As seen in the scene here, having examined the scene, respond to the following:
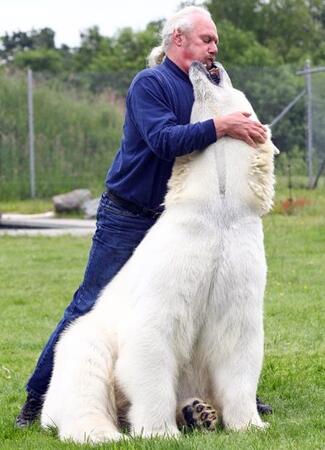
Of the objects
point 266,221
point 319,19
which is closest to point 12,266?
point 266,221

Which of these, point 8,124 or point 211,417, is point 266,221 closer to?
point 8,124

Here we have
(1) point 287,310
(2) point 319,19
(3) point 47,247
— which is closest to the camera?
(1) point 287,310

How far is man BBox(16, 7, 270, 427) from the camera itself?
504cm

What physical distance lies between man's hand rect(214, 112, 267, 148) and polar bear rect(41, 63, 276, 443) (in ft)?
0.12

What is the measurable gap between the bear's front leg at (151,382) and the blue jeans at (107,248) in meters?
0.61

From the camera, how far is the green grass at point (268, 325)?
515 cm

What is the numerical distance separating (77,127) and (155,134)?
56.6 ft

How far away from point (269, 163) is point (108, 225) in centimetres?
98

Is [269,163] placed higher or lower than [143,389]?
higher

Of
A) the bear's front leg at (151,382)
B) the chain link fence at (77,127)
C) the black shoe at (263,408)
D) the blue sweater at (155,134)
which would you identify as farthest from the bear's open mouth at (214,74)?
the chain link fence at (77,127)

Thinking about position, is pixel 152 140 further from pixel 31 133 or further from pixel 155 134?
pixel 31 133

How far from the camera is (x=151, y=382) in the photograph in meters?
5.00

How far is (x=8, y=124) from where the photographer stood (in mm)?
21531

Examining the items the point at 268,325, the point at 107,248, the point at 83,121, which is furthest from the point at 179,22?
the point at 83,121
